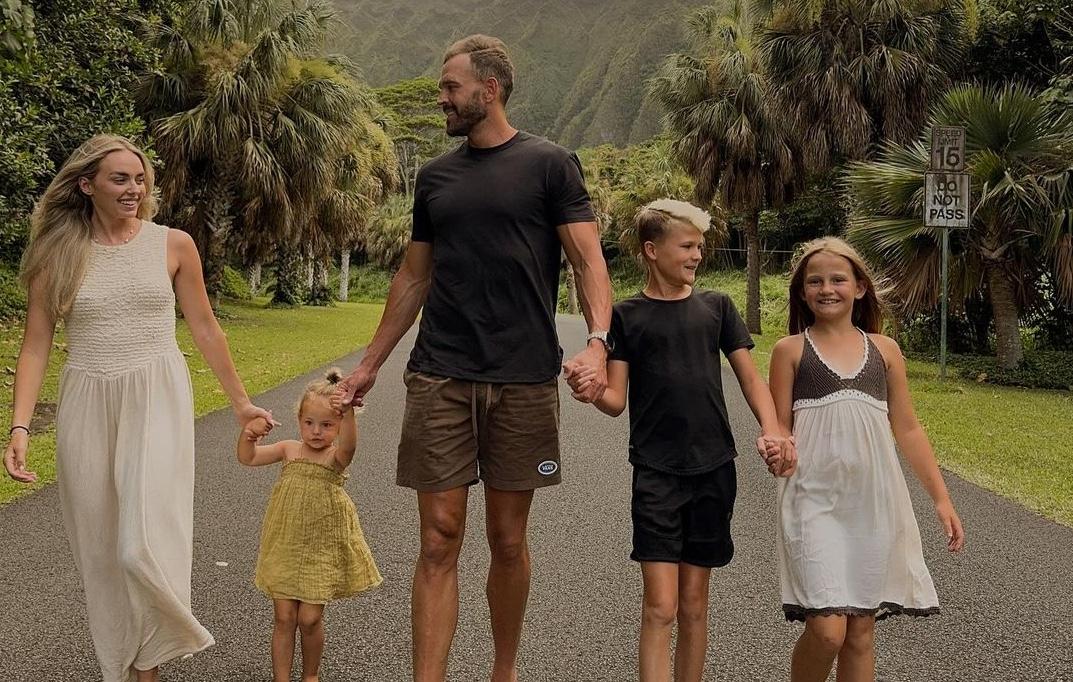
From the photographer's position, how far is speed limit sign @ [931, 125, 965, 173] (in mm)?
13047

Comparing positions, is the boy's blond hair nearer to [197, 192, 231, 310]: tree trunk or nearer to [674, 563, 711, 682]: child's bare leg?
[674, 563, 711, 682]: child's bare leg

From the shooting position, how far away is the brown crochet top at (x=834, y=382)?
3275 millimetres

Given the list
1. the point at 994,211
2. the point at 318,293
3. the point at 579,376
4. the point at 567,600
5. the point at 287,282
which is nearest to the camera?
the point at 579,376

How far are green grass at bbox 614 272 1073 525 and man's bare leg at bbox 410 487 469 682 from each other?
1.57 metres

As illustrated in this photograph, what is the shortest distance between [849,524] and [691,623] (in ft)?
1.88

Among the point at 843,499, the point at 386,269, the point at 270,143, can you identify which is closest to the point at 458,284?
the point at 843,499

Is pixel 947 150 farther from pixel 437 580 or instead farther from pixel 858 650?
pixel 437 580

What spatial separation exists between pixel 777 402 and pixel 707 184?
24.1 metres

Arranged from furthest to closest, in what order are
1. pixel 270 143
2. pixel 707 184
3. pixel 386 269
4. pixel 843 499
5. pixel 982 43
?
pixel 386 269 < pixel 707 184 < pixel 270 143 < pixel 982 43 < pixel 843 499

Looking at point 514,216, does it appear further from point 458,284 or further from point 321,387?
point 321,387

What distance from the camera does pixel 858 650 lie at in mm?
3119

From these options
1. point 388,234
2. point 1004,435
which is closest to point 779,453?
point 1004,435

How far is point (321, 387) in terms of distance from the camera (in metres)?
3.59

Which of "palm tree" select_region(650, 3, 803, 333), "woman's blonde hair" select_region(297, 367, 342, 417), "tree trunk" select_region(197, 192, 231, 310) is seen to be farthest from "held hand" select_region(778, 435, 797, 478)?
"tree trunk" select_region(197, 192, 231, 310)
